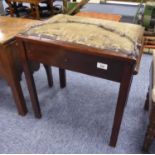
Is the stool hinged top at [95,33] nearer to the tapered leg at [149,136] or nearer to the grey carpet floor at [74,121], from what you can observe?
the tapered leg at [149,136]

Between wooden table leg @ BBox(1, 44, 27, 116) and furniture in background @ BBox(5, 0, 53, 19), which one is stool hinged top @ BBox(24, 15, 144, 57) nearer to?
wooden table leg @ BBox(1, 44, 27, 116)

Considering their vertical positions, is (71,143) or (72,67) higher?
(72,67)

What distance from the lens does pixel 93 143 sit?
4.41 feet

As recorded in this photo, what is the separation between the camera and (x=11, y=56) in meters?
1.25

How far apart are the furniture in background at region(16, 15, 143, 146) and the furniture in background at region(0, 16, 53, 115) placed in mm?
138

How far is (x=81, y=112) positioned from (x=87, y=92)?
287 mm

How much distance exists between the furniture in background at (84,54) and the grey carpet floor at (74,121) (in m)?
0.26

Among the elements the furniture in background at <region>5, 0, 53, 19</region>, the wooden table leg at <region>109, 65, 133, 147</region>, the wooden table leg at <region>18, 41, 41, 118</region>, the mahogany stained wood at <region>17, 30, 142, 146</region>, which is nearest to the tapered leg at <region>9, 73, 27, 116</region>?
the wooden table leg at <region>18, 41, 41, 118</region>

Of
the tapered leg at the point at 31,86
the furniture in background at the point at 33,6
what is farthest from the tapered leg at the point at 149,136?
the furniture in background at the point at 33,6

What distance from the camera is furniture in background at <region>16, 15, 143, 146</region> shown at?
907 millimetres

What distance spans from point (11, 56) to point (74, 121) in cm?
73

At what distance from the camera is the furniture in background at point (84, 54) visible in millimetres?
907

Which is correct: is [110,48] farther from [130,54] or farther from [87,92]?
[87,92]

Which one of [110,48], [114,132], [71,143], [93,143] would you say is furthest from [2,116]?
[110,48]
